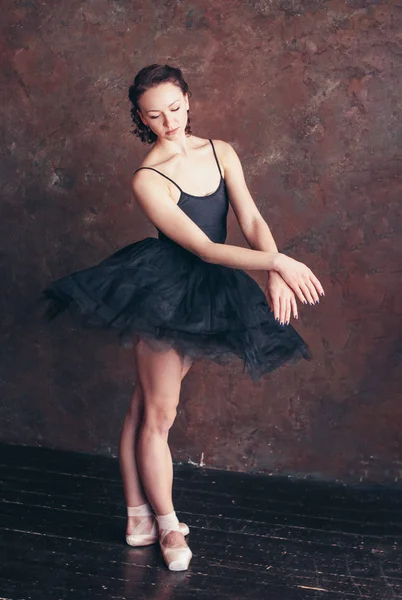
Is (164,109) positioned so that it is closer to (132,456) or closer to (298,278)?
(298,278)

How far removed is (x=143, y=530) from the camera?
9.63ft

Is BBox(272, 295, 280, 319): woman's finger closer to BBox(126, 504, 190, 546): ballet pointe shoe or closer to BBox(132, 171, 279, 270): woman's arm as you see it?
BBox(132, 171, 279, 270): woman's arm

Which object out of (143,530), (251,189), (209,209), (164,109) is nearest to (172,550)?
(143,530)

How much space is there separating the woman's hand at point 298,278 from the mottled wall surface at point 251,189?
3.40ft

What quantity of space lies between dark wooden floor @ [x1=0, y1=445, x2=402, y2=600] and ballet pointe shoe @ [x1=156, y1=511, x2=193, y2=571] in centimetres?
3

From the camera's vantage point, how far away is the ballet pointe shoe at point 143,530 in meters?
2.92

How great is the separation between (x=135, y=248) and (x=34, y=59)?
1473 mm

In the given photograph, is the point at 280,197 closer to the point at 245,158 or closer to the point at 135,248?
the point at 245,158

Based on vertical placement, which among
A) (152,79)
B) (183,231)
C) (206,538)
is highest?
(152,79)

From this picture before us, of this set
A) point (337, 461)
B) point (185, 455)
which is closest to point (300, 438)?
point (337, 461)

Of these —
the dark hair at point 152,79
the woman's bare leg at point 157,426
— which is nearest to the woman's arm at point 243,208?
the dark hair at point 152,79

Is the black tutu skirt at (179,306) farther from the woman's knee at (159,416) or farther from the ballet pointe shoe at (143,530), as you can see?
the ballet pointe shoe at (143,530)

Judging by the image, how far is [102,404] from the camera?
→ 390 cm

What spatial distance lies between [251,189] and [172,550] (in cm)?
165
